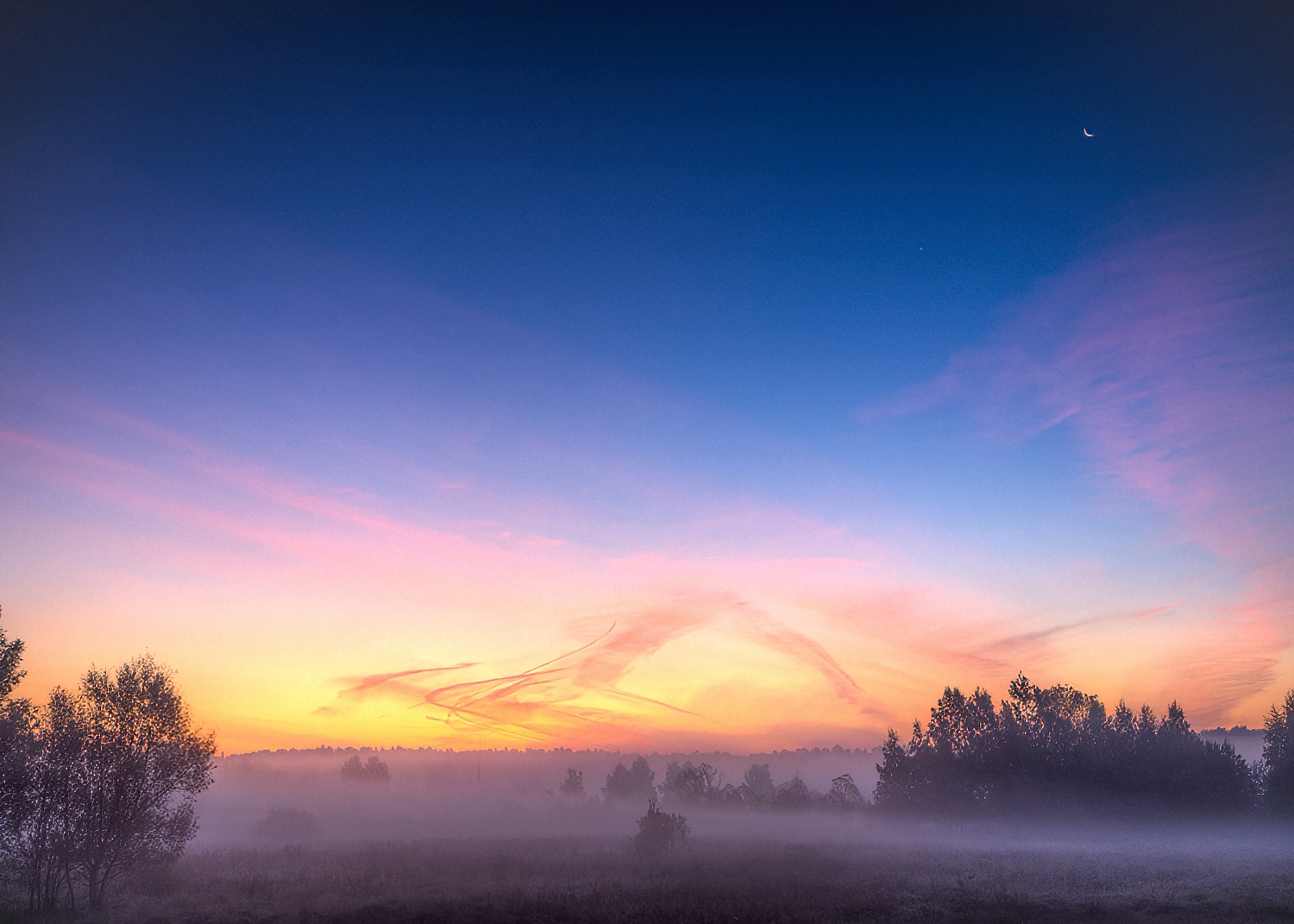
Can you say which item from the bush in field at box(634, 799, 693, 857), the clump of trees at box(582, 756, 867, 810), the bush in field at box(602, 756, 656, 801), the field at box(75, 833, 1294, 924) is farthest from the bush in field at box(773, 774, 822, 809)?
the field at box(75, 833, 1294, 924)

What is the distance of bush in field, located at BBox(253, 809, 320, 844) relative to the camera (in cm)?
10431

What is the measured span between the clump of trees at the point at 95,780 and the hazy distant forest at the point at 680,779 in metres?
0.07

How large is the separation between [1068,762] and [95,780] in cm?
9312

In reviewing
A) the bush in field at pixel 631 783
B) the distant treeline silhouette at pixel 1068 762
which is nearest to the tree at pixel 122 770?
the distant treeline silhouette at pixel 1068 762

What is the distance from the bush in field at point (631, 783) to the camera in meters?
148

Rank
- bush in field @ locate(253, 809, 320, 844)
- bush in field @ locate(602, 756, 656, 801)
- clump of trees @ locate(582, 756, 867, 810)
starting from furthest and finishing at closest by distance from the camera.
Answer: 1. bush in field @ locate(602, 756, 656, 801)
2. clump of trees @ locate(582, 756, 867, 810)
3. bush in field @ locate(253, 809, 320, 844)

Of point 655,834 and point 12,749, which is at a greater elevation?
point 12,749

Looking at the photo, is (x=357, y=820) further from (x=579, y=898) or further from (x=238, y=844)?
(x=579, y=898)

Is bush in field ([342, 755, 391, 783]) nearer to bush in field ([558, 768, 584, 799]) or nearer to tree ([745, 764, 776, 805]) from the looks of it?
bush in field ([558, 768, 584, 799])

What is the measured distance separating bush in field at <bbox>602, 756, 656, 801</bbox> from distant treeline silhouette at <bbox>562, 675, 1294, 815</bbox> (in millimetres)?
71095

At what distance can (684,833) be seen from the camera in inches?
2886

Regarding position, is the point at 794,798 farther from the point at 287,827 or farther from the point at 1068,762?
the point at 287,827

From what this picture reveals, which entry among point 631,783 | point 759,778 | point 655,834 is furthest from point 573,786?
point 655,834

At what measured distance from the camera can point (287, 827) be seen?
107m
